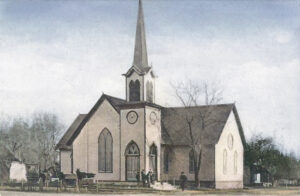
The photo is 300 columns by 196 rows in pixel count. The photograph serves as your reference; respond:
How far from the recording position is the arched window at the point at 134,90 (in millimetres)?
38531

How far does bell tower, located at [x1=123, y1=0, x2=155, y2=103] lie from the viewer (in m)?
38.2

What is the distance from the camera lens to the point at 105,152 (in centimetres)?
3975

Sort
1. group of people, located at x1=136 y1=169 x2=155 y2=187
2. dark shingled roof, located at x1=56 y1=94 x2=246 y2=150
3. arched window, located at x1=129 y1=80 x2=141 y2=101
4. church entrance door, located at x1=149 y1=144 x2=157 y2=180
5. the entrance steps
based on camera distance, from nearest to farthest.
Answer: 1. group of people, located at x1=136 y1=169 x2=155 y2=187
2. the entrance steps
3. arched window, located at x1=129 y1=80 x2=141 y2=101
4. church entrance door, located at x1=149 y1=144 x2=157 y2=180
5. dark shingled roof, located at x1=56 y1=94 x2=246 y2=150

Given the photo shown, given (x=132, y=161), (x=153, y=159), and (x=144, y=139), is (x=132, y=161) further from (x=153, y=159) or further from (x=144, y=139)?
(x=144, y=139)

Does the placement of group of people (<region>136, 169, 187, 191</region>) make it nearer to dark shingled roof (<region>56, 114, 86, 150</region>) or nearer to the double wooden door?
the double wooden door

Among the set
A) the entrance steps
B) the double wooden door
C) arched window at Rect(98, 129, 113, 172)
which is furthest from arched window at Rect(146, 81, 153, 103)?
the entrance steps

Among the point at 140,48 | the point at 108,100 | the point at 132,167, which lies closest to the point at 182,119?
Answer: the point at 132,167

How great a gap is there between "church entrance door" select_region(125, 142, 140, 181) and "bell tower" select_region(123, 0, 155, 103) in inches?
148

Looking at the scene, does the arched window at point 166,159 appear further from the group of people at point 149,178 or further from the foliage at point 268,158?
the foliage at point 268,158

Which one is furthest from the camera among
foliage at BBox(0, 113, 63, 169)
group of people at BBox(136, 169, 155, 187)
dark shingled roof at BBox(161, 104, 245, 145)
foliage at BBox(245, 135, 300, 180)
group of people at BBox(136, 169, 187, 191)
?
foliage at BBox(0, 113, 63, 169)

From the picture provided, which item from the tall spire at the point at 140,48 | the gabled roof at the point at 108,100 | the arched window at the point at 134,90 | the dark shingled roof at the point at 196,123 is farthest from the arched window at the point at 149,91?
the dark shingled roof at the point at 196,123

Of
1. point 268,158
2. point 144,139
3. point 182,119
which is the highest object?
point 182,119

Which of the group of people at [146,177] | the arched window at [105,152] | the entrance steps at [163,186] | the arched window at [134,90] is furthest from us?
the arched window at [105,152]

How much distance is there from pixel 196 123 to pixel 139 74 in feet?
22.4
